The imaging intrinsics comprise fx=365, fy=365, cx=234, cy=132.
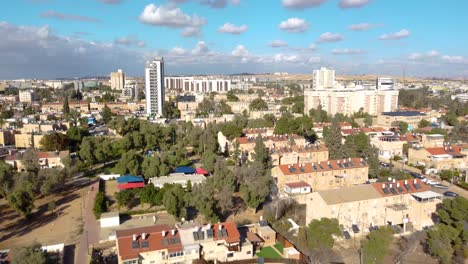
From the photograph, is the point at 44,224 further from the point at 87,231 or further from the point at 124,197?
the point at 124,197

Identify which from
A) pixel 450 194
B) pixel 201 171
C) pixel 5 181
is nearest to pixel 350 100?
pixel 450 194

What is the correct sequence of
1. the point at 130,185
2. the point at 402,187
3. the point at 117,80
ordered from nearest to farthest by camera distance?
the point at 402,187
the point at 130,185
the point at 117,80

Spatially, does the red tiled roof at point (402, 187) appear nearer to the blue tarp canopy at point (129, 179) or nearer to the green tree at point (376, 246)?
the green tree at point (376, 246)

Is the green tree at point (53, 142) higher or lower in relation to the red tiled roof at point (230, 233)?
higher

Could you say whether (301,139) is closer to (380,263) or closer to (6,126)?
(380,263)

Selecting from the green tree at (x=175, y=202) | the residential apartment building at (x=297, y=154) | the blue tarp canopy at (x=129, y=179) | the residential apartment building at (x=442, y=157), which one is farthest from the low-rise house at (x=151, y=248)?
the residential apartment building at (x=442, y=157)

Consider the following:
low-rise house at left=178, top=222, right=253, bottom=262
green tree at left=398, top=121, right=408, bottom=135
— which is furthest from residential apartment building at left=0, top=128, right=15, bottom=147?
green tree at left=398, top=121, right=408, bottom=135
